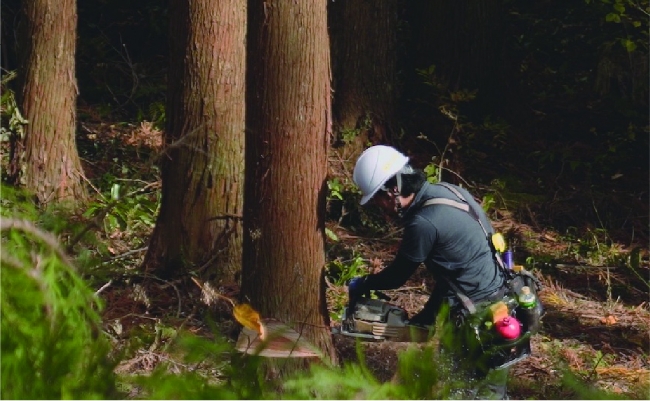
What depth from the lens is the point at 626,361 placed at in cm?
687

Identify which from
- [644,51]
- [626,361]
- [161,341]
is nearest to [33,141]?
[161,341]

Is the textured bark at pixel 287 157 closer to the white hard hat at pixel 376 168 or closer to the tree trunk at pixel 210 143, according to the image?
the white hard hat at pixel 376 168

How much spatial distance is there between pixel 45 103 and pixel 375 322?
15.9 feet

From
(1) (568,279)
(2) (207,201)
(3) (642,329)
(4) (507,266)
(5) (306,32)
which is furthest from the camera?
(1) (568,279)

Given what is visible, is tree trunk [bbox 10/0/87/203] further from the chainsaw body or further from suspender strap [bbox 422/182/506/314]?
suspender strap [bbox 422/182/506/314]

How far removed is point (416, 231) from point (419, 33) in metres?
7.28

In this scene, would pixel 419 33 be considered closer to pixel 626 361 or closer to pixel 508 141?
pixel 508 141

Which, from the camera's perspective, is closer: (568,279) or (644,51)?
(568,279)

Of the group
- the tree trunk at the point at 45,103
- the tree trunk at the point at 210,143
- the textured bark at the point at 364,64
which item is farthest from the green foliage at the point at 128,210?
the textured bark at the point at 364,64

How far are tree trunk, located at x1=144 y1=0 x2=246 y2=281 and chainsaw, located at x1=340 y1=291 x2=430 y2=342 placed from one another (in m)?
1.65

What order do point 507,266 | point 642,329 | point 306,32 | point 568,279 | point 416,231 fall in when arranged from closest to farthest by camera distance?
point 306,32 → point 416,231 → point 507,266 → point 642,329 → point 568,279

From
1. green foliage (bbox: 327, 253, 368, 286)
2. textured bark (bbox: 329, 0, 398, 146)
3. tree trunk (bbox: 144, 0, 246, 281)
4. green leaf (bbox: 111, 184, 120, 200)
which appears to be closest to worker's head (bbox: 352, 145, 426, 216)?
tree trunk (bbox: 144, 0, 246, 281)

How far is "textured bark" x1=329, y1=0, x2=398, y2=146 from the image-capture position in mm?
10578

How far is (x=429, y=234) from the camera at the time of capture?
5.06 meters
